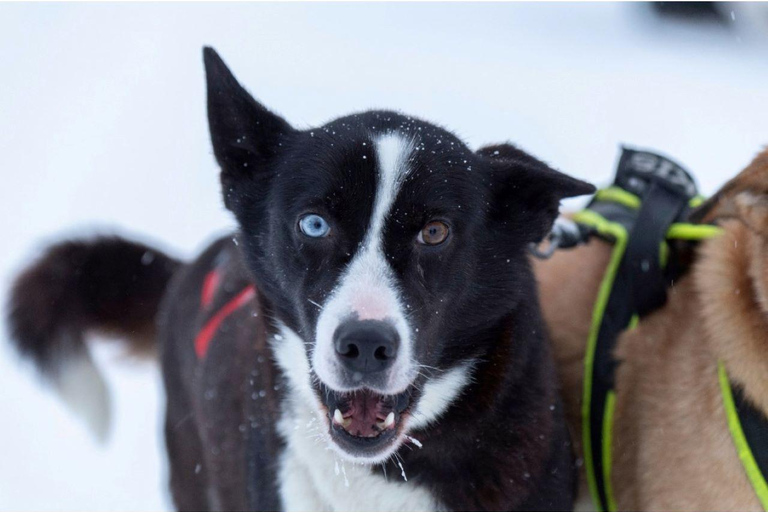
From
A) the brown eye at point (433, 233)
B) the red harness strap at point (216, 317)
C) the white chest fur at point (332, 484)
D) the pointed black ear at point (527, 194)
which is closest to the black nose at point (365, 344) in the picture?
the brown eye at point (433, 233)

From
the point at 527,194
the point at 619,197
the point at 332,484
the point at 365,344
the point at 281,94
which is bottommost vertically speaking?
the point at 332,484

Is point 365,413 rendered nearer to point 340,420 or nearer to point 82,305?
point 340,420

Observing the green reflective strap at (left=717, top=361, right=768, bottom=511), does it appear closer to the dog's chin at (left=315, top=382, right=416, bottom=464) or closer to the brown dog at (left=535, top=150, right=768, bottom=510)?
the brown dog at (left=535, top=150, right=768, bottom=510)

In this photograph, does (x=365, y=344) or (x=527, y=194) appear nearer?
(x=365, y=344)

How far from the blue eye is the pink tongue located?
390 mm

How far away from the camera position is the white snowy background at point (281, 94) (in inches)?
204

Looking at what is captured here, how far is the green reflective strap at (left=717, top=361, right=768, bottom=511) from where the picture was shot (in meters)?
2.35

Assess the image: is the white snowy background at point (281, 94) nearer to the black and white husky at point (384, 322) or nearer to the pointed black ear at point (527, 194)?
the black and white husky at point (384, 322)

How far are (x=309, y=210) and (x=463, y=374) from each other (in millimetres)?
575

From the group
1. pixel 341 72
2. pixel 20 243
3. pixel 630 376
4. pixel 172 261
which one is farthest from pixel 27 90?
pixel 630 376

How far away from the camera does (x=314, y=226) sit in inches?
85.9

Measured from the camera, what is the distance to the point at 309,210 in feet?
7.17

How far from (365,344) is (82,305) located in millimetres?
2001

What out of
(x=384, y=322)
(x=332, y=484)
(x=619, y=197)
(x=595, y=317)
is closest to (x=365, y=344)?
(x=384, y=322)
